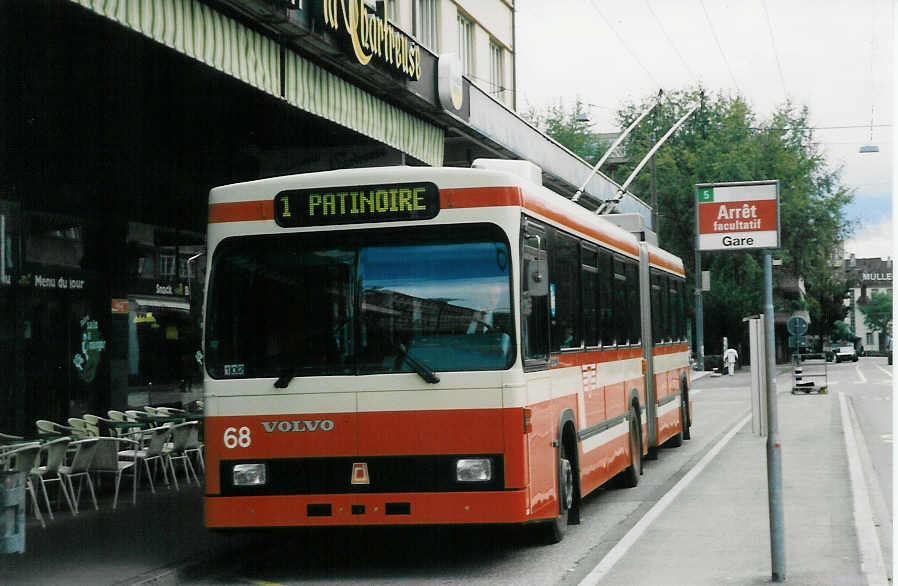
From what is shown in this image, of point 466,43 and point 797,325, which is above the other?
point 466,43

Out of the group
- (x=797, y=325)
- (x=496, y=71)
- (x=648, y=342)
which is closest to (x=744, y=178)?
(x=797, y=325)

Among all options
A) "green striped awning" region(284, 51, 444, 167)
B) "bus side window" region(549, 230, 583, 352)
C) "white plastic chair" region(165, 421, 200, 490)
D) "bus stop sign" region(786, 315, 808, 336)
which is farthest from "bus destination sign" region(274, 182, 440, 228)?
"bus stop sign" region(786, 315, 808, 336)

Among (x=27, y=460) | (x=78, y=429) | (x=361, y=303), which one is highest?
(x=361, y=303)

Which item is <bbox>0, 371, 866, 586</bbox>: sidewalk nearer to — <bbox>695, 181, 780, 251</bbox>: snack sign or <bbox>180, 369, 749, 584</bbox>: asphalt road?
<bbox>180, 369, 749, 584</bbox>: asphalt road

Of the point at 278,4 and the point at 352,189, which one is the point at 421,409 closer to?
the point at 352,189

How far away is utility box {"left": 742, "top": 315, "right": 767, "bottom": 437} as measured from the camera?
8.23m

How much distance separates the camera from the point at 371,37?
46.3 ft

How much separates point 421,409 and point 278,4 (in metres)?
4.73

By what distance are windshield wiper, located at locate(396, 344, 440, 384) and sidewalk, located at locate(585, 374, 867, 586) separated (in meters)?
1.80

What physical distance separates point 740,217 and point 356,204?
274 centimetres

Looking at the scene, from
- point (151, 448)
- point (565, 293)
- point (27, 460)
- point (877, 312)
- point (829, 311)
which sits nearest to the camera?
point (565, 293)

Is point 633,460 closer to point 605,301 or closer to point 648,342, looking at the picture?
point 648,342

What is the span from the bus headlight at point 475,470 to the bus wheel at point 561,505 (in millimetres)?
1343

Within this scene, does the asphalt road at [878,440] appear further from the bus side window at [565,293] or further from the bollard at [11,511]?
the bollard at [11,511]
